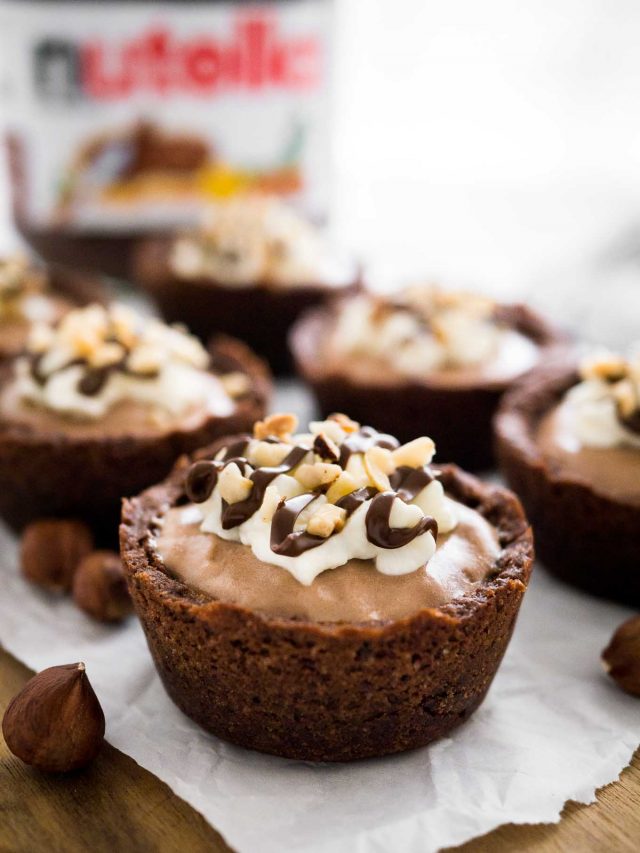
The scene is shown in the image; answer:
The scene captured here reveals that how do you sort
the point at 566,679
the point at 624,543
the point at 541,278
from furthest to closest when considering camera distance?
the point at 541,278, the point at 624,543, the point at 566,679

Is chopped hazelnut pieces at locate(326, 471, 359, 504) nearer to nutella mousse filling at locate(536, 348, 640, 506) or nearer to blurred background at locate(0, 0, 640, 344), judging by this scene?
nutella mousse filling at locate(536, 348, 640, 506)

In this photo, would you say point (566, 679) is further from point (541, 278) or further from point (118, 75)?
point (118, 75)

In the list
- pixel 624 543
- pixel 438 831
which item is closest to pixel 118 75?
pixel 624 543

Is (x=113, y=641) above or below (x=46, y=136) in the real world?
below

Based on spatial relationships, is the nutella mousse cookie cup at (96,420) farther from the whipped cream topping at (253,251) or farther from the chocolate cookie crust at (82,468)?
the whipped cream topping at (253,251)

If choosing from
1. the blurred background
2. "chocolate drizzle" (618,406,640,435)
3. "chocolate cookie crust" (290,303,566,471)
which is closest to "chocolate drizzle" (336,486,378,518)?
"chocolate drizzle" (618,406,640,435)

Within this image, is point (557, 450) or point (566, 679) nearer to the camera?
point (566, 679)

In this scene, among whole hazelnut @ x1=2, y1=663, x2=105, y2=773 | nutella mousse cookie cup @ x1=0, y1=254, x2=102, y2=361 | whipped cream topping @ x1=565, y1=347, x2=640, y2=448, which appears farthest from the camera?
nutella mousse cookie cup @ x1=0, y1=254, x2=102, y2=361

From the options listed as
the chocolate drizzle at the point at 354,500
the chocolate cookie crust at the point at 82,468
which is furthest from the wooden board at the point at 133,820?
the chocolate cookie crust at the point at 82,468
